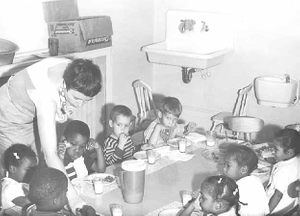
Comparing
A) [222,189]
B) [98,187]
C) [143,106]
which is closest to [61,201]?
[98,187]

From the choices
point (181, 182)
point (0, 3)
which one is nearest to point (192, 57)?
point (0, 3)

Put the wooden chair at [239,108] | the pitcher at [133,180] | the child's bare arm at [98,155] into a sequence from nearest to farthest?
the pitcher at [133,180], the child's bare arm at [98,155], the wooden chair at [239,108]

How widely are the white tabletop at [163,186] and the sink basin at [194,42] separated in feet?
6.00

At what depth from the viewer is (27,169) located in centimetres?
293

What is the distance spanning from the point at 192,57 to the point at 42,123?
2.65 meters

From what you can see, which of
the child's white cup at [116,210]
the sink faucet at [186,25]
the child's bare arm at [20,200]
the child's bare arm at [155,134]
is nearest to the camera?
the child's white cup at [116,210]

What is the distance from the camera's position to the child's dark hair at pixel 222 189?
2479 millimetres

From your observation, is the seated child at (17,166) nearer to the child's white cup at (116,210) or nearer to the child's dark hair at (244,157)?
the child's white cup at (116,210)

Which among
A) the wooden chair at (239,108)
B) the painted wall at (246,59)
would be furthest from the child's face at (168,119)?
the painted wall at (246,59)

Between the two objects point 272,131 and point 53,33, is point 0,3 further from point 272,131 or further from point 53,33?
point 272,131

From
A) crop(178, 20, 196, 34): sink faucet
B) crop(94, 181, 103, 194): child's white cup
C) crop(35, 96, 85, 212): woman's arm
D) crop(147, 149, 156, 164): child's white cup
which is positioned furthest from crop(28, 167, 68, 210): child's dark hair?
crop(178, 20, 196, 34): sink faucet

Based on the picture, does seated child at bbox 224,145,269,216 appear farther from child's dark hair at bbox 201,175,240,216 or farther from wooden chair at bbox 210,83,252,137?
wooden chair at bbox 210,83,252,137

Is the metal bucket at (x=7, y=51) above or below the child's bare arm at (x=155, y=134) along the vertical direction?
above

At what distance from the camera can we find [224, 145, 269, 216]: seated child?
2.71 metres
